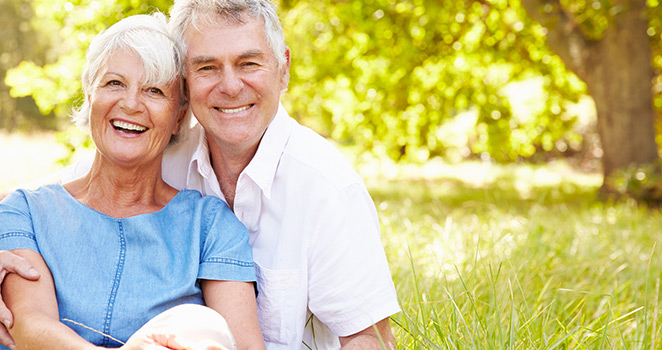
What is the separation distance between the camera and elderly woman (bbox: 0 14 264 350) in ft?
6.19

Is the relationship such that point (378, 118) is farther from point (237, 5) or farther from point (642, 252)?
point (237, 5)

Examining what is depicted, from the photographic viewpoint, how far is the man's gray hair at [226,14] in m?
2.06

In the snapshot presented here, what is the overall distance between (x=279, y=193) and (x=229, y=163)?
251 mm

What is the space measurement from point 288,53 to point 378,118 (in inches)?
275

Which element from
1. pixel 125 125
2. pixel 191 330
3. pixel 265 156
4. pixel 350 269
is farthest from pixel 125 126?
pixel 350 269

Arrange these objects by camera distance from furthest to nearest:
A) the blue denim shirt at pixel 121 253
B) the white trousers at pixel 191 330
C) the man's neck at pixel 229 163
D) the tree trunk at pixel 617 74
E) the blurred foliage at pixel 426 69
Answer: the blurred foliage at pixel 426 69
the tree trunk at pixel 617 74
the man's neck at pixel 229 163
the blue denim shirt at pixel 121 253
the white trousers at pixel 191 330

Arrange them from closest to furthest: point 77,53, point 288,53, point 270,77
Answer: point 270,77 < point 288,53 < point 77,53

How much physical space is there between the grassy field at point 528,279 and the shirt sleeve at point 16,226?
1.27m

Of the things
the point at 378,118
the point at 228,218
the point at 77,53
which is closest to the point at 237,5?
the point at 228,218

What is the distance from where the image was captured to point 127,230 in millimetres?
2043

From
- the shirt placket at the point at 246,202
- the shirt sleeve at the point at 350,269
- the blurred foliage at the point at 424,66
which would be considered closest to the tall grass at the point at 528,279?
the shirt sleeve at the point at 350,269

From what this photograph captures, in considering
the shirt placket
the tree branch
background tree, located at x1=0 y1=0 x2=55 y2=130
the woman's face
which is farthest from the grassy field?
background tree, located at x1=0 y1=0 x2=55 y2=130

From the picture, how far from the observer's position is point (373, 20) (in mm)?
7254

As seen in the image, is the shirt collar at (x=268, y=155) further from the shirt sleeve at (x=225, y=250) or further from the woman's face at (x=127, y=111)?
the woman's face at (x=127, y=111)
